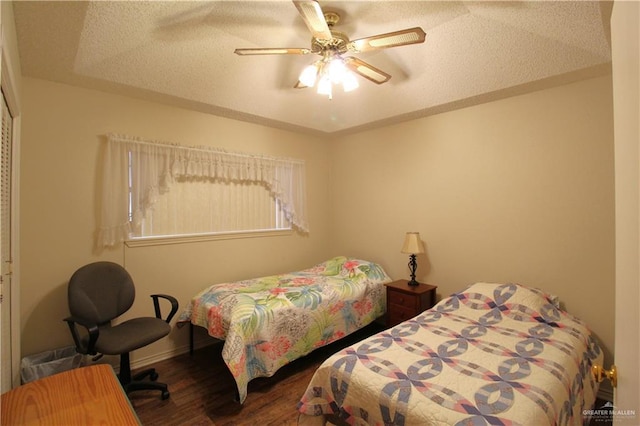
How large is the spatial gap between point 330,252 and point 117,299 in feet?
8.79

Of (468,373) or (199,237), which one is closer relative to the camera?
(468,373)

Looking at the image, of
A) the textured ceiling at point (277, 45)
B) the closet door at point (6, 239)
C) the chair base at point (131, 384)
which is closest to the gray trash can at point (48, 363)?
the closet door at point (6, 239)

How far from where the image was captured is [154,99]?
284 cm

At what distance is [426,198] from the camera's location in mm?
3383

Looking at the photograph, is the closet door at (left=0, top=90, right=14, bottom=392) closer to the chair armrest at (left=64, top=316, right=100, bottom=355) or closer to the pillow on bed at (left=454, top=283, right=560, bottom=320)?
the chair armrest at (left=64, top=316, right=100, bottom=355)

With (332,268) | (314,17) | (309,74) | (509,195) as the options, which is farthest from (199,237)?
(509,195)

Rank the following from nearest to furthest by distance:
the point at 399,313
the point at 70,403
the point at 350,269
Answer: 1. the point at 70,403
2. the point at 399,313
3. the point at 350,269

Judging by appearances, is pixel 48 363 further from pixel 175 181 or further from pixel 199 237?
pixel 175 181

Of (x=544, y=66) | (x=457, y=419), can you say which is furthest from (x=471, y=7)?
(x=457, y=419)

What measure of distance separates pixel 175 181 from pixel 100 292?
1162mm

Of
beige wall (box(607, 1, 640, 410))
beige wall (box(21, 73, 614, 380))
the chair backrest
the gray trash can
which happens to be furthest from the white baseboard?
beige wall (box(607, 1, 640, 410))

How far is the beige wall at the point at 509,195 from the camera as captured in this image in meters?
2.39

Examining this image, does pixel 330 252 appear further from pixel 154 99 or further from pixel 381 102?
pixel 154 99

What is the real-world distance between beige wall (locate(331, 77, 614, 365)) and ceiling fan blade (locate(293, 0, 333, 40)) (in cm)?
197
